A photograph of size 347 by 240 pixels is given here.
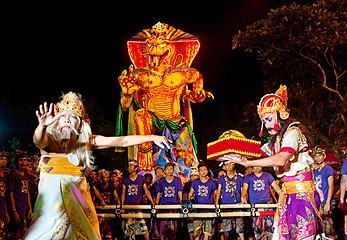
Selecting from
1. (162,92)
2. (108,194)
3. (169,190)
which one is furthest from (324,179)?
(162,92)

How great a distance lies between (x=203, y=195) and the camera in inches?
386

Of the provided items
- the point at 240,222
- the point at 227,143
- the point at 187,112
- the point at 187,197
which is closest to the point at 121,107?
the point at 187,112

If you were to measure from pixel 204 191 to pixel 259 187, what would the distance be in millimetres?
1116

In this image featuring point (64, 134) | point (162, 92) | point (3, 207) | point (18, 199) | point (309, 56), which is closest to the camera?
point (64, 134)

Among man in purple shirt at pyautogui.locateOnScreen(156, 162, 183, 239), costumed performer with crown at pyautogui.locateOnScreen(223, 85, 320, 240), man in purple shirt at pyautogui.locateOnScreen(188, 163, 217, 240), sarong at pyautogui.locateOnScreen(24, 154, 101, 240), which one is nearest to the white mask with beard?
sarong at pyautogui.locateOnScreen(24, 154, 101, 240)

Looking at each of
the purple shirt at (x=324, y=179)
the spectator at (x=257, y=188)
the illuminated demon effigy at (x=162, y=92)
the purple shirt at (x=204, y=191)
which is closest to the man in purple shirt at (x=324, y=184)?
the purple shirt at (x=324, y=179)

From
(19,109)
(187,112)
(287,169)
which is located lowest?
(287,169)

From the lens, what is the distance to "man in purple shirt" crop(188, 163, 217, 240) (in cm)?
962

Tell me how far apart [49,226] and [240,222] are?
5.39 m

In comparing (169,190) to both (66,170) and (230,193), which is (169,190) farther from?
(66,170)

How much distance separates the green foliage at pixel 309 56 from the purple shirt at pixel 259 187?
11.3ft

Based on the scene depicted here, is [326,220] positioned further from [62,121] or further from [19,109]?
[19,109]

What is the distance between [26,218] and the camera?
991cm

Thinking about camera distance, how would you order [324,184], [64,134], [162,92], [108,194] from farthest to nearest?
1. [162,92]
2. [108,194]
3. [324,184]
4. [64,134]
